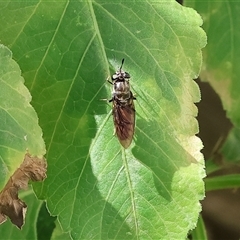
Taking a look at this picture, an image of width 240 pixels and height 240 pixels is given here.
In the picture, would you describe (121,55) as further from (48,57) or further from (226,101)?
(226,101)

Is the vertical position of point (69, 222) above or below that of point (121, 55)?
below

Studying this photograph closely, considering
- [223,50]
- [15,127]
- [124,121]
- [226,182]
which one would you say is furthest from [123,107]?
[226,182]

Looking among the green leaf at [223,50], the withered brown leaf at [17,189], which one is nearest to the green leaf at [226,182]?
the green leaf at [223,50]

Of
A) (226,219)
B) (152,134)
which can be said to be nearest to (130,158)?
(152,134)

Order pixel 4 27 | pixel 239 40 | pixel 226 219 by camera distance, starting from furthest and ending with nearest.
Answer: pixel 226 219 → pixel 239 40 → pixel 4 27

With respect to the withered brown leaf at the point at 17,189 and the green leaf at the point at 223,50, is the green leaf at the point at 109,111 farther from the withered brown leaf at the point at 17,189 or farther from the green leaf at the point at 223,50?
the green leaf at the point at 223,50

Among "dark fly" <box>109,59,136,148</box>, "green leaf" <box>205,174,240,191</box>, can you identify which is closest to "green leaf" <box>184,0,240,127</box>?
"green leaf" <box>205,174,240,191</box>
